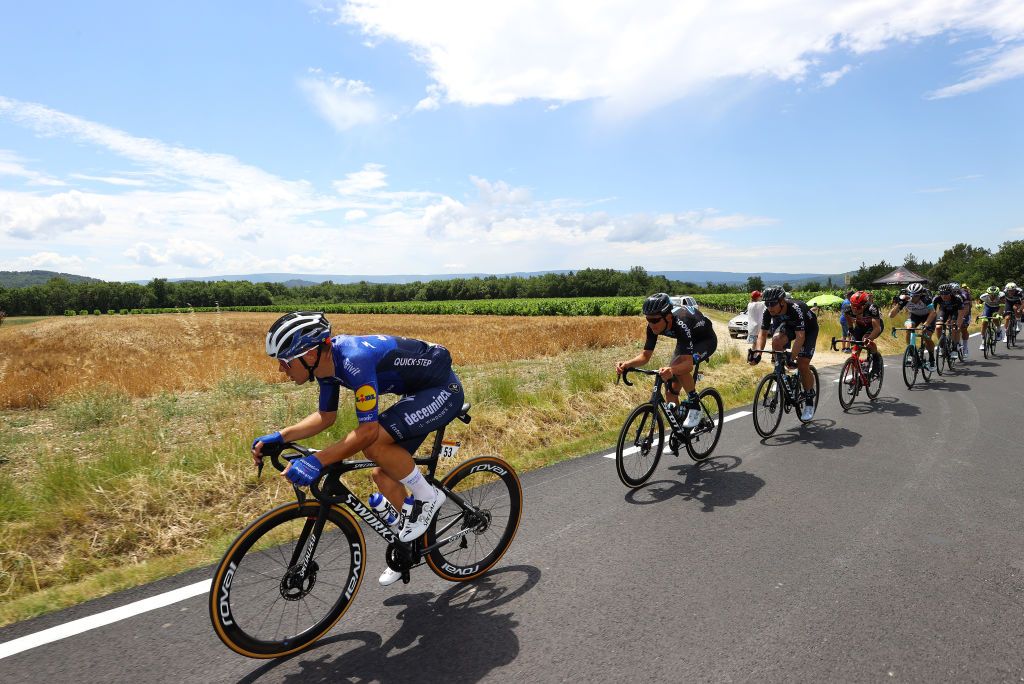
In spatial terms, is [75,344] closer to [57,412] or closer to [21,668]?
[57,412]

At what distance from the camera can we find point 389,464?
3.25 meters

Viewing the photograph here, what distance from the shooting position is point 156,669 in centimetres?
276

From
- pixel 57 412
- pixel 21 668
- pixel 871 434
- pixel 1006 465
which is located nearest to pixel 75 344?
pixel 57 412

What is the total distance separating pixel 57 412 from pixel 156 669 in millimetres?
7855

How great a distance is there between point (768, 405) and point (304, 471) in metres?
6.60

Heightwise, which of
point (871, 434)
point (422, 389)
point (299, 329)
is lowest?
point (871, 434)

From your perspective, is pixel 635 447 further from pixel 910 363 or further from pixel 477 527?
pixel 910 363

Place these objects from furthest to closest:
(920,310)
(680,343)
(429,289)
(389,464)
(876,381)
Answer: (429,289) < (920,310) < (876,381) < (680,343) < (389,464)

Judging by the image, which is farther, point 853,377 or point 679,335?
point 853,377

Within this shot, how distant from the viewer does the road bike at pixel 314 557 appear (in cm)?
274

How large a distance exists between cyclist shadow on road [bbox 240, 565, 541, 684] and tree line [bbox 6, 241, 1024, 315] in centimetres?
8365

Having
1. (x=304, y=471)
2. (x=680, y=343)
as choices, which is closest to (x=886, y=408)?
(x=680, y=343)

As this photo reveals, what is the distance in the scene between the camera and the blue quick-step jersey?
301 centimetres

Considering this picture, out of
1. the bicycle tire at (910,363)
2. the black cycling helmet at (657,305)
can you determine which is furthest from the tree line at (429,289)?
the black cycling helmet at (657,305)
